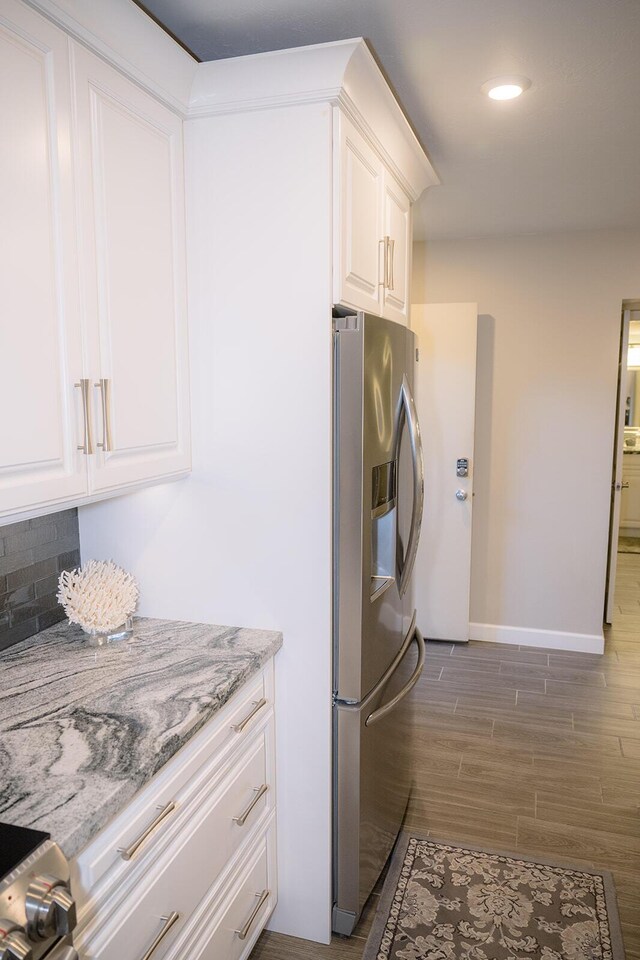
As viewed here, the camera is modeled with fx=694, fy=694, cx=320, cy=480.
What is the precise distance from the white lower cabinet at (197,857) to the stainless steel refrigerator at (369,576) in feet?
0.71

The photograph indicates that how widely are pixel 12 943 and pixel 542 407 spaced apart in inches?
148

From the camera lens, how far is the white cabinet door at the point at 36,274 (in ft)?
4.19

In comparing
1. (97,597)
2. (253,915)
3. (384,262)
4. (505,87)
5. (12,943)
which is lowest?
(253,915)

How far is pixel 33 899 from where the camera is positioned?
3.10 feet

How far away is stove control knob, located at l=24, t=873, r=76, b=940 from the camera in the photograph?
943mm

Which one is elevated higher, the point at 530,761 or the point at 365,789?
the point at 365,789

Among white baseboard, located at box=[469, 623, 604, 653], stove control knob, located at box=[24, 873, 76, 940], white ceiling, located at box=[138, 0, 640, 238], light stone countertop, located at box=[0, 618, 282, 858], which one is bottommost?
white baseboard, located at box=[469, 623, 604, 653]

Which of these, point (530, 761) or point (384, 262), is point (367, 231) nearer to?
point (384, 262)

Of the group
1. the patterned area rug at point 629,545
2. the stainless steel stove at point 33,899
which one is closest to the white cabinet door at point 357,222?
the stainless steel stove at point 33,899

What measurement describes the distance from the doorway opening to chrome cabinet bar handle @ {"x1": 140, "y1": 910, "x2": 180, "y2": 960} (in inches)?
140

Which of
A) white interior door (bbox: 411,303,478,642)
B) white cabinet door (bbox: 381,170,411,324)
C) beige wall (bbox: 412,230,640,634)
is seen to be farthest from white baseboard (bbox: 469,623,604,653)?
white cabinet door (bbox: 381,170,411,324)

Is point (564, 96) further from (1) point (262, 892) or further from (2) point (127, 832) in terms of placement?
(1) point (262, 892)

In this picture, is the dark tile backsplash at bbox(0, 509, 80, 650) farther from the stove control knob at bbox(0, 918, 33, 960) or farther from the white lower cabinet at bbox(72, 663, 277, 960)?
the stove control knob at bbox(0, 918, 33, 960)

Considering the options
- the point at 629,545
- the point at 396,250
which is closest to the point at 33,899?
the point at 396,250
